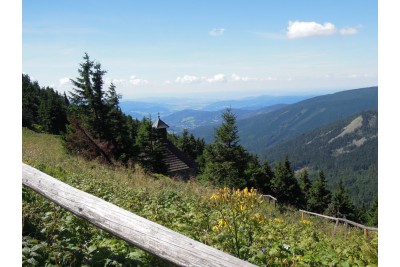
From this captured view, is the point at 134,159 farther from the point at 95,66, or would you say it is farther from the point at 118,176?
the point at 118,176

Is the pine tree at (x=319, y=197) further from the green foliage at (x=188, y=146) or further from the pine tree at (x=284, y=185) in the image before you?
the green foliage at (x=188, y=146)

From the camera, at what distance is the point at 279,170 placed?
180 feet

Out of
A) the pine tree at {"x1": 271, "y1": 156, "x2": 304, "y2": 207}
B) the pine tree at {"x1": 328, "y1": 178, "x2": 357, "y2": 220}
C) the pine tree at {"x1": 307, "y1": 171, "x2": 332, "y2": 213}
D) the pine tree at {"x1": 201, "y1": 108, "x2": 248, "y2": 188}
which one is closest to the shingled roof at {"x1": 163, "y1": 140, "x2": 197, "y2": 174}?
the pine tree at {"x1": 201, "y1": 108, "x2": 248, "y2": 188}

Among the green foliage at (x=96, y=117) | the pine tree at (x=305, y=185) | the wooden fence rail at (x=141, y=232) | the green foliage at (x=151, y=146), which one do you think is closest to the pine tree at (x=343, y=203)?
the pine tree at (x=305, y=185)

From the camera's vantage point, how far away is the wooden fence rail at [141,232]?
8.32 feet

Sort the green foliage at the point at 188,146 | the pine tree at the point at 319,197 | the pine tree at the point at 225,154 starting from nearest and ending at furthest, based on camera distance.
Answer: the pine tree at the point at 225,154, the pine tree at the point at 319,197, the green foliage at the point at 188,146

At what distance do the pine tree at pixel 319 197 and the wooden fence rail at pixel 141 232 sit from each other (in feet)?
188

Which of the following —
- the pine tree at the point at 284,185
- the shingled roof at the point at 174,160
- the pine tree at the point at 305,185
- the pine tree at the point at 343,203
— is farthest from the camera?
the pine tree at the point at 305,185

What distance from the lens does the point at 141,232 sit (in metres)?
3.00

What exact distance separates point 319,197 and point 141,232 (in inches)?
2324

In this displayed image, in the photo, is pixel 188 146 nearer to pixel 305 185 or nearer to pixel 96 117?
pixel 305 185

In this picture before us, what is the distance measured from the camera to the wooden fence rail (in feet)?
8.32
